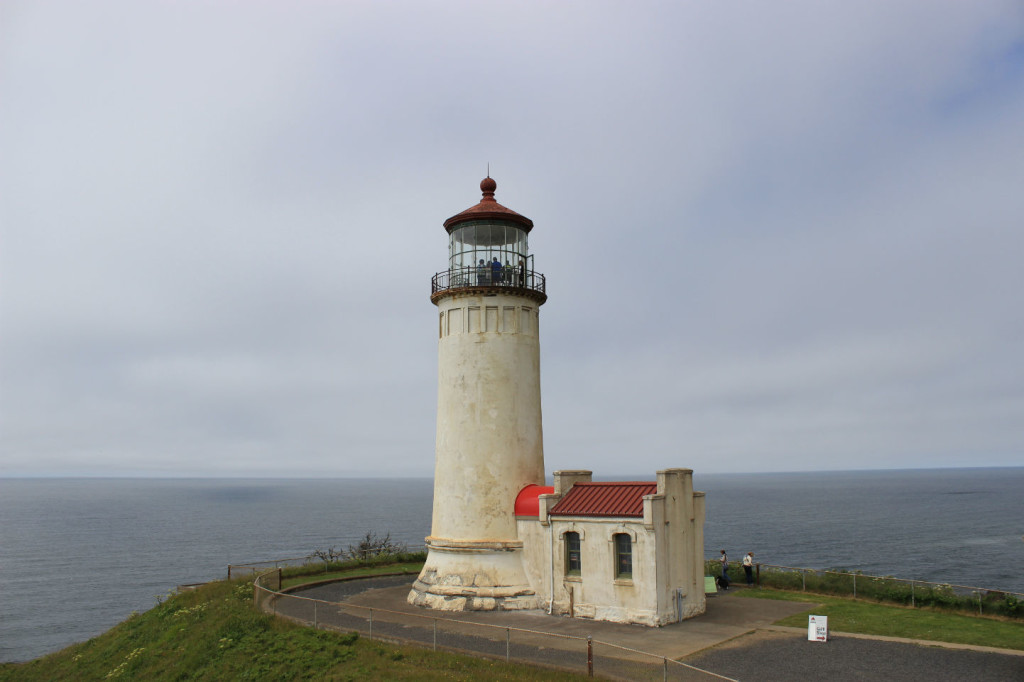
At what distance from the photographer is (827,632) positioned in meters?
19.4

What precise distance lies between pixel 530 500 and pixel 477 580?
316cm

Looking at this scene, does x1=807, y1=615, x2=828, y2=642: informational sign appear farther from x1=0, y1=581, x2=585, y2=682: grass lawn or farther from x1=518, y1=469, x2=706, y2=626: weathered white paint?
x1=0, y1=581, x2=585, y2=682: grass lawn

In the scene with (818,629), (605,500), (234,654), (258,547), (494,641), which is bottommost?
(258,547)

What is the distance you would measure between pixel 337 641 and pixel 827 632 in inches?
509

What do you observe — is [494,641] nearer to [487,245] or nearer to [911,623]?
[911,623]

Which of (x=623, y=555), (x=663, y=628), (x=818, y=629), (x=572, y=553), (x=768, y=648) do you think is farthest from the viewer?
(x=572, y=553)

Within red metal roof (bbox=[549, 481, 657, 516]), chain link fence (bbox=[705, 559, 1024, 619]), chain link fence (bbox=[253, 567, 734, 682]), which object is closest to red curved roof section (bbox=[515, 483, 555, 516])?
red metal roof (bbox=[549, 481, 657, 516])

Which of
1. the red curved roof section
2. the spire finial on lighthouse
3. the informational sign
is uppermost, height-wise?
the spire finial on lighthouse

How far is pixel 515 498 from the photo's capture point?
2530 cm

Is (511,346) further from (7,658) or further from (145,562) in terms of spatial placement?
(145,562)

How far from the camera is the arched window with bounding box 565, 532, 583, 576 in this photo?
Answer: 23.5 metres

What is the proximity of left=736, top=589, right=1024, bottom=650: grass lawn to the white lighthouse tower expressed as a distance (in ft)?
30.3

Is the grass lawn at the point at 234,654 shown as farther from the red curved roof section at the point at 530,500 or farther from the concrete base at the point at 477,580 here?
the red curved roof section at the point at 530,500

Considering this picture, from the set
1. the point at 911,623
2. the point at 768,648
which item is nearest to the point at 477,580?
the point at 768,648
